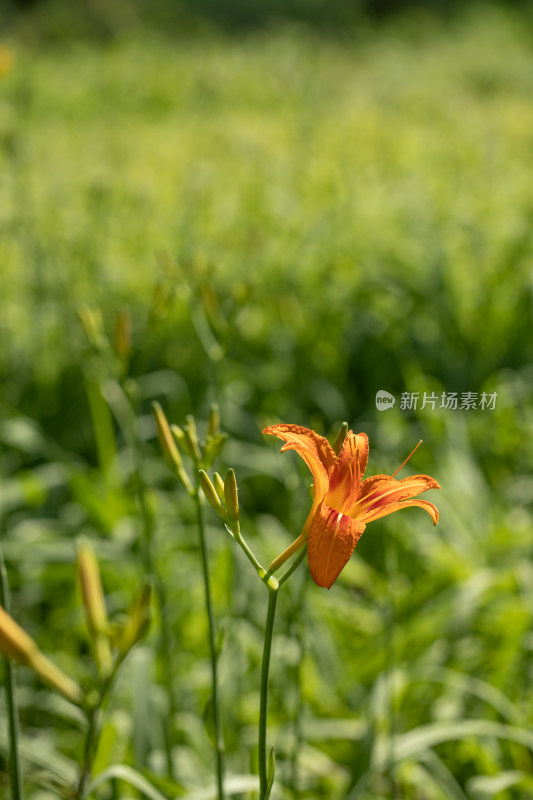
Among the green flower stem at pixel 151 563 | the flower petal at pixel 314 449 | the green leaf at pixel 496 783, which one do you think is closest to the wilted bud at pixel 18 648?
the flower petal at pixel 314 449

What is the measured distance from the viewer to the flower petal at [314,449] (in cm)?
52

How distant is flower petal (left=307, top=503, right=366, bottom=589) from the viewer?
0.48 m

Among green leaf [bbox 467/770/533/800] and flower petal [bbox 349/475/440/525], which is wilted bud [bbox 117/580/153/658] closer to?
flower petal [bbox 349/475/440/525]

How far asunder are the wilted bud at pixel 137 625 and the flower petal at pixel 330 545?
5.4 inches

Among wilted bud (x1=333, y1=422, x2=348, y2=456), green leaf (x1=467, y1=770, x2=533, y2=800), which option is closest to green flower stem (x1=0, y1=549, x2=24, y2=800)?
wilted bud (x1=333, y1=422, x2=348, y2=456)

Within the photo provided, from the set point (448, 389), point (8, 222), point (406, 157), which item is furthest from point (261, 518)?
point (406, 157)

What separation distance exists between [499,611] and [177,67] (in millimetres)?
8262

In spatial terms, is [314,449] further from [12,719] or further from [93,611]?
[12,719]

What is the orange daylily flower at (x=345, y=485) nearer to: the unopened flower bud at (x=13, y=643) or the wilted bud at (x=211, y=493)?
the wilted bud at (x=211, y=493)

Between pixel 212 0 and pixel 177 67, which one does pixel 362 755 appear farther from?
pixel 212 0

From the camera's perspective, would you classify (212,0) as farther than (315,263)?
Yes

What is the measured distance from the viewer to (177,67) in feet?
27.9

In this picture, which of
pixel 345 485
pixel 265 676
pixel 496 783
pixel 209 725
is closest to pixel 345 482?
pixel 345 485

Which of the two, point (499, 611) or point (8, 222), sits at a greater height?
point (8, 222)
